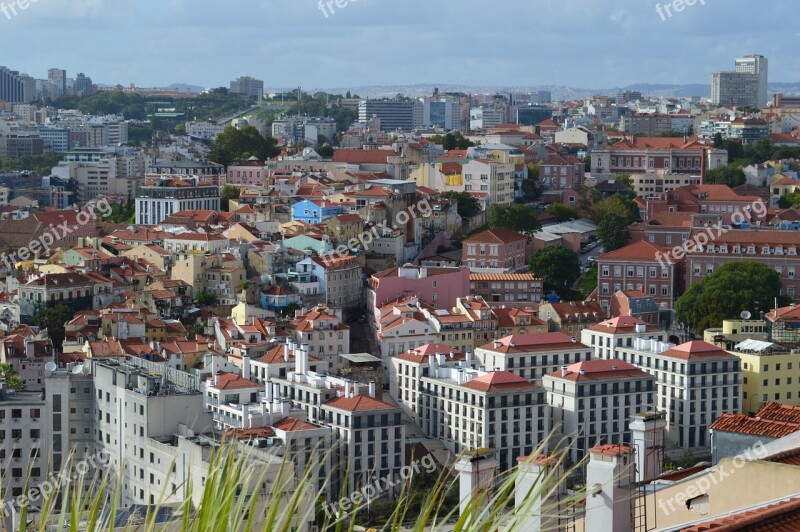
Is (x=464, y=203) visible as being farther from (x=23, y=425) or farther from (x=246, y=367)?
(x=23, y=425)

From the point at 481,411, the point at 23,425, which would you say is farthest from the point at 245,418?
the point at 481,411

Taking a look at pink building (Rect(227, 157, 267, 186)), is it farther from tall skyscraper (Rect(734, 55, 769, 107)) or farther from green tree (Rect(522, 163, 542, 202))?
tall skyscraper (Rect(734, 55, 769, 107))

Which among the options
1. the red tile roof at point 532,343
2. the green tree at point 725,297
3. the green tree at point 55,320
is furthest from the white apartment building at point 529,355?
the green tree at point 55,320

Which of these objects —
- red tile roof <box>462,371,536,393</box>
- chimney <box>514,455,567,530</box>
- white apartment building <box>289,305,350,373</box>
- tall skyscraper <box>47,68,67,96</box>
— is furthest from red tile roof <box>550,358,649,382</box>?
tall skyscraper <box>47,68,67,96</box>

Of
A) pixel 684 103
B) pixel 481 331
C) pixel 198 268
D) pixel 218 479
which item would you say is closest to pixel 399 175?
pixel 198 268

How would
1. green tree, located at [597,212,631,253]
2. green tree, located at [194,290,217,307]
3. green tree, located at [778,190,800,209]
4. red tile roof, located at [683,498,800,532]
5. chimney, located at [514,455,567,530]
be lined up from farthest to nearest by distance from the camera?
green tree, located at [778,190,800,209], green tree, located at [597,212,631,253], green tree, located at [194,290,217,307], red tile roof, located at [683,498,800,532], chimney, located at [514,455,567,530]

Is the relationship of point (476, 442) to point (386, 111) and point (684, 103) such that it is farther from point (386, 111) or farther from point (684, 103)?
point (684, 103)
